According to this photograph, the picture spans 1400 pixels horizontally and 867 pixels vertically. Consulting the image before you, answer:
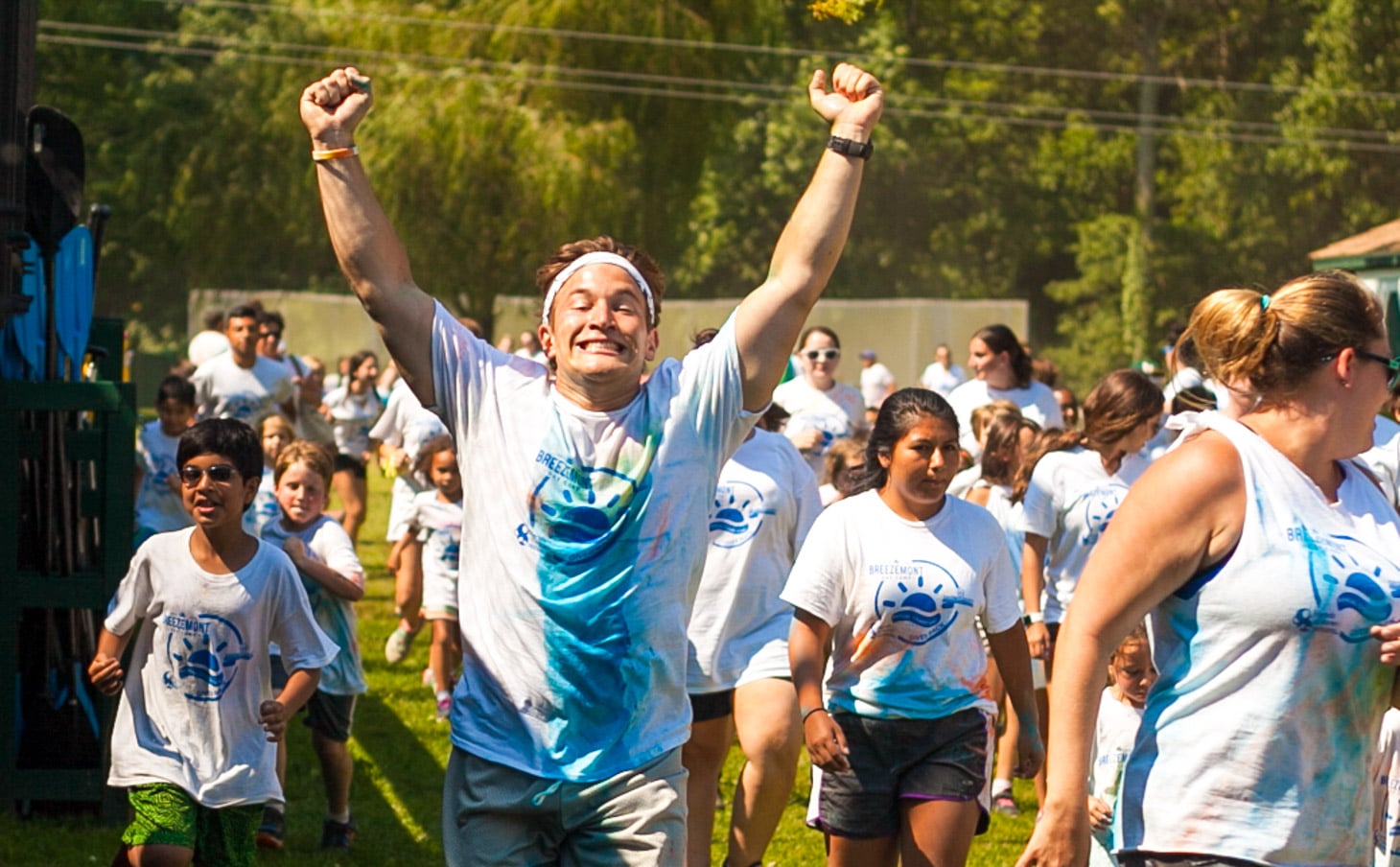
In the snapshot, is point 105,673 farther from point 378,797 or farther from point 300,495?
point 378,797

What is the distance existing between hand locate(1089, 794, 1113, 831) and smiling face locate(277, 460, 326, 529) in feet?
13.8

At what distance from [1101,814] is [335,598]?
14.6 feet

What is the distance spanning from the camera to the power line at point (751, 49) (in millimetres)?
39719

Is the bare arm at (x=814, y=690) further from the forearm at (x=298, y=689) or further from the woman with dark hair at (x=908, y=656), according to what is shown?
the forearm at (x=298, y=689)

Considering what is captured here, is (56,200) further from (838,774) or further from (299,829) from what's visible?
(838,774)

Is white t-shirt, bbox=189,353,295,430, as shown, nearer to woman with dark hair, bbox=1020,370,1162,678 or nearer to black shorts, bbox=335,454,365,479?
black shorts, bbox=335,454,365,479

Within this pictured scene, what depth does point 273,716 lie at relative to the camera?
5.91m

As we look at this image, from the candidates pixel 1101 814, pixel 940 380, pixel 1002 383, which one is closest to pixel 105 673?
pixel 1101 814

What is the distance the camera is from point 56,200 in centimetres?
859

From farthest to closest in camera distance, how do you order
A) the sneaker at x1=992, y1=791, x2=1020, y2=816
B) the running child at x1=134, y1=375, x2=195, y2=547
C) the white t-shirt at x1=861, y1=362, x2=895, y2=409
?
the white t-shirt at x1=861, y1=362, x2=895, y2=409
the running child at x1=134, y1=375, x2=195, y2=547
the sneaker at x1=992, y1=791, x2=1020, y2=816

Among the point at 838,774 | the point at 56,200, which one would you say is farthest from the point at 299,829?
the point at 838,774

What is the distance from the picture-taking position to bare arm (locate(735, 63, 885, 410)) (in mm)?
4152

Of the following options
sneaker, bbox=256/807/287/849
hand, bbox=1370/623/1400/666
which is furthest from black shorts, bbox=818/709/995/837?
sneaker, bbox=256/807/287/849

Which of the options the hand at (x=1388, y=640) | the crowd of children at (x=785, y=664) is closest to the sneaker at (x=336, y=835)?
the crowd of children at (x=785, y=664)
